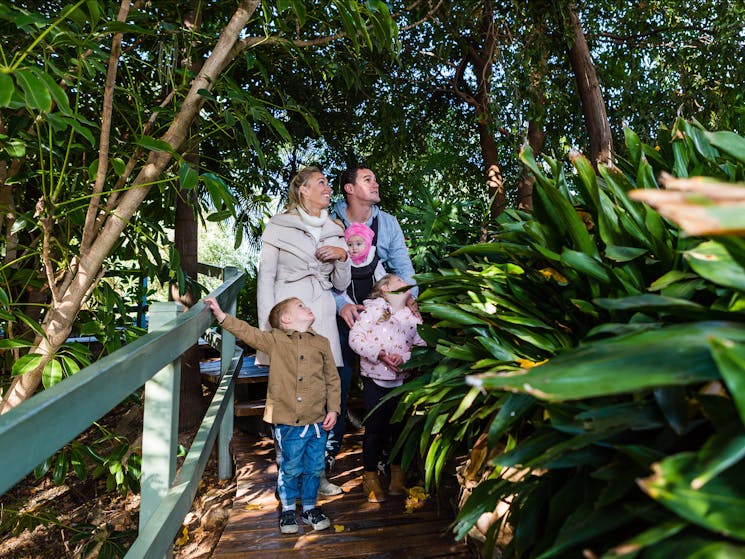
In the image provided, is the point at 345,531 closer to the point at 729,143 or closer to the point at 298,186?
the point at 298,186

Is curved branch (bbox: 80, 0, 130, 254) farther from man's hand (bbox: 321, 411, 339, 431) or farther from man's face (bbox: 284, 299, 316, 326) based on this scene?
man's hand (bbox: 321, 411, 339, 431)

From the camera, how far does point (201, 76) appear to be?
228cm

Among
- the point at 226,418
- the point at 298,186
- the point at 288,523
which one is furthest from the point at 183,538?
the point at 298,186

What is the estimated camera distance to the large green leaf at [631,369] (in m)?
0.75

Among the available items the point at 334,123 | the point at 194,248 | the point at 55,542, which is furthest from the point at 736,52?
the point at 55,542

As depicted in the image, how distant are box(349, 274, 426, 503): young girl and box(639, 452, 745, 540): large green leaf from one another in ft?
7.70

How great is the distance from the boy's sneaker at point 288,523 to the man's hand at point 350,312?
981mm

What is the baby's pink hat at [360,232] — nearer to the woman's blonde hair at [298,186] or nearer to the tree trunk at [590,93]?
the woman's blonde hair at [298,186]

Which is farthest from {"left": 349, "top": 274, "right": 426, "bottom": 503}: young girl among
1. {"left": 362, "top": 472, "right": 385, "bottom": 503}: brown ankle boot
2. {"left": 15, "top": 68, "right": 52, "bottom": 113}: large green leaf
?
{"left": 15, "top": 68, "right": 52, "bottom": 113}: large green leaf

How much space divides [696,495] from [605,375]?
0.54 feet

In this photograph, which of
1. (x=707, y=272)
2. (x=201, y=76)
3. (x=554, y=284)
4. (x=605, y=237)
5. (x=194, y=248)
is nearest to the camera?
(x=707, y=272)

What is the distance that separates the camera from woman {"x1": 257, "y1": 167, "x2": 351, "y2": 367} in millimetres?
3273

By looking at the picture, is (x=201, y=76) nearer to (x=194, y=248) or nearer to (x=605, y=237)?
(x=605, y=237)

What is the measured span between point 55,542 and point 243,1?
454 cm
